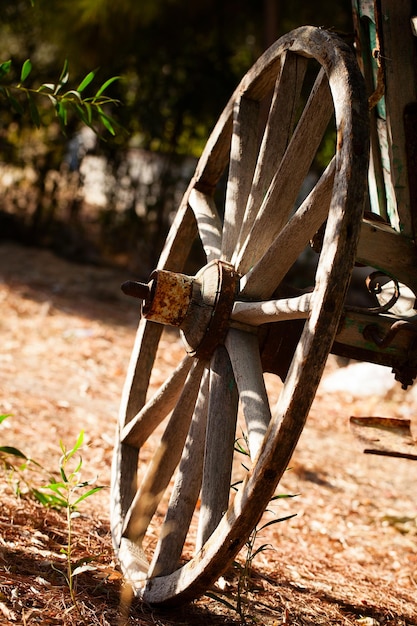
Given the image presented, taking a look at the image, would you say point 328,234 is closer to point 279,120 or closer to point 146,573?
point 279,120

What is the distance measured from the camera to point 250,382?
6.17 feet

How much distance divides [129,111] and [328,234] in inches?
254

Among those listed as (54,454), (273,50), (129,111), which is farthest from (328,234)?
(129,111)

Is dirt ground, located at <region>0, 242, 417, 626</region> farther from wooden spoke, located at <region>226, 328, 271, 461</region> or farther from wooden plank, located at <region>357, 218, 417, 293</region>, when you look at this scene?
wooden plank, located at <region>357, 218, 417, 293</region>

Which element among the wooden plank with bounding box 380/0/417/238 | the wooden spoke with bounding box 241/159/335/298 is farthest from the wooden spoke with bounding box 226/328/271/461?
the wooden plank with bounding box 380/0/417/238

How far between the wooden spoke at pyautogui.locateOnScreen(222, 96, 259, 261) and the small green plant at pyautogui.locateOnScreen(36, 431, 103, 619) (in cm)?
82

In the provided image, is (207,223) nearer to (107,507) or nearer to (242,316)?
(242,316)

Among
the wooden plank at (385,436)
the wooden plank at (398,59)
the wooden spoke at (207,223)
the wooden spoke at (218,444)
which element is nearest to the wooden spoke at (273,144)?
the wooden spoke at (207,223)

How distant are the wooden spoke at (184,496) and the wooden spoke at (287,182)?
38cm

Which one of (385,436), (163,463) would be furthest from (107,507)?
(385,436)

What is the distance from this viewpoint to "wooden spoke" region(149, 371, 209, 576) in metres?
1.94

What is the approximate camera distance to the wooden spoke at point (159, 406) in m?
2.24

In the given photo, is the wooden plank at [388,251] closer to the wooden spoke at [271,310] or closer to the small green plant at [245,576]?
the wooden spoke at [271,310]

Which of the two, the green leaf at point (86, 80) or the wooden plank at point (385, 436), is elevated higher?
the green leaf at point (86, 80)
